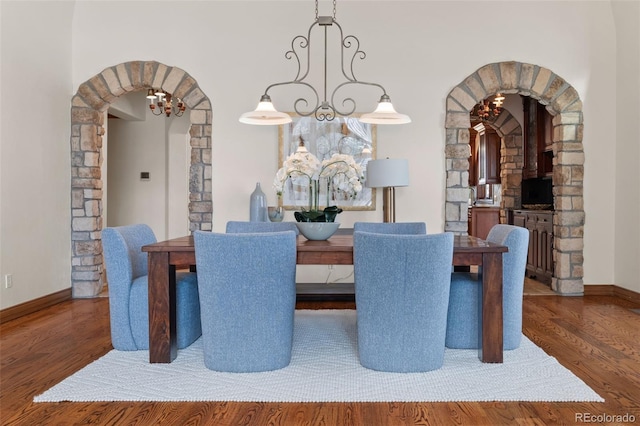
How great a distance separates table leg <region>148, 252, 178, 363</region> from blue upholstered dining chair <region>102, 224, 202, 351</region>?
0.20 meters

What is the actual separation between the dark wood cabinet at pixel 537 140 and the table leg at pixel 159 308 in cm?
517

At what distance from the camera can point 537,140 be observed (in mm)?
6383

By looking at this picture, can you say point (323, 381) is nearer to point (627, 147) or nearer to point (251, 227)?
point (251, 227)

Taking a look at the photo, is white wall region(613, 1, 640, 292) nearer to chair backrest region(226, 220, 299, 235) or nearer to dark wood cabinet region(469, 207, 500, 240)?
dark wood cabinet region(469, 207, 500, 240)

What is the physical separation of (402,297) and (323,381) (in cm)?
60

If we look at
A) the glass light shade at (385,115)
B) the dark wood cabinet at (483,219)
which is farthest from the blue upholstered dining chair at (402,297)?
the dark wood cabinet at (483,219)

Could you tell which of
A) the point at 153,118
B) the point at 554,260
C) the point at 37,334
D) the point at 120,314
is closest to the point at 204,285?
the point at 120,314

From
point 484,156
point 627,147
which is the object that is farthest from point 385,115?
point 484,156

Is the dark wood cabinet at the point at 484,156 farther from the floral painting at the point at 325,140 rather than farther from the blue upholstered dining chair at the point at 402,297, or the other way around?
the blue upholstered dining chair at the point at 402,297

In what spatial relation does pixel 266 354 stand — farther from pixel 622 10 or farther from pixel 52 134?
pixel 622 10

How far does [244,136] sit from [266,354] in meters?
2.98

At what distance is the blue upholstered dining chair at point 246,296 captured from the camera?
245cm

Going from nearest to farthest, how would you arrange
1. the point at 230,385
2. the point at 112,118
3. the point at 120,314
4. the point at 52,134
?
the point at 230,385
the point at 120,314
the point at 52,134
the point at 112,118

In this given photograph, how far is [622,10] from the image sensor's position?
4.83 meters
